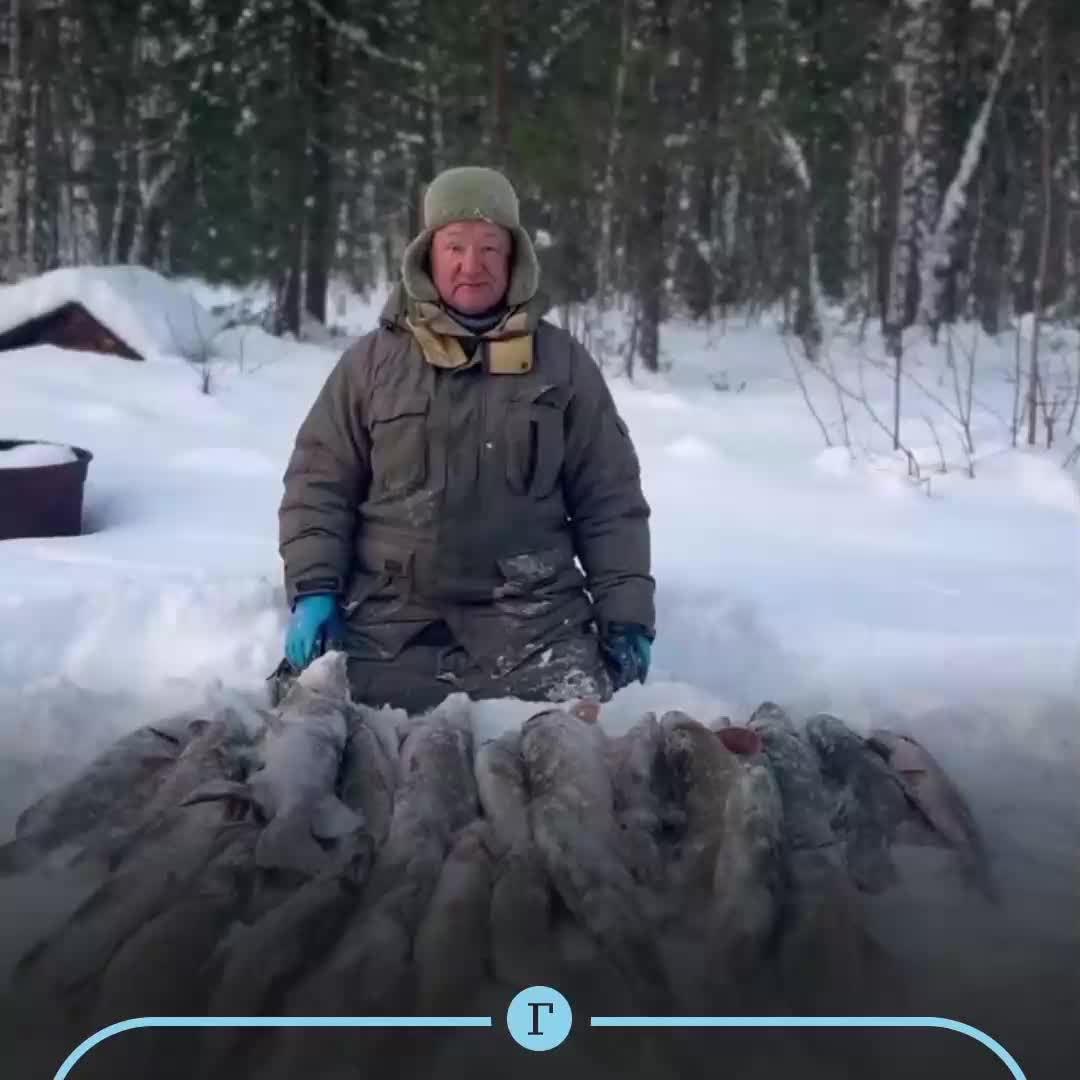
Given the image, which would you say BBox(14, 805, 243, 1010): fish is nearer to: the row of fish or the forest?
the row of fish

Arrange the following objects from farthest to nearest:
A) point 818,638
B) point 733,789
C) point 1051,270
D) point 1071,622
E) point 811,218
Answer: point 1051,270 → point 811,218 → point 818,638 → point 1071,622 → point 733,789

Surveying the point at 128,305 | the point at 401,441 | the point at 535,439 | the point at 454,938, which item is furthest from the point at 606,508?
the point at 128,305

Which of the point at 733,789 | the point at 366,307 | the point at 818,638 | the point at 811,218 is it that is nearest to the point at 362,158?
the point at 366,307

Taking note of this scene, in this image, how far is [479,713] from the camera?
59.2 inches

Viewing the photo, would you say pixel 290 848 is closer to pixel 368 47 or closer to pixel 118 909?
pixel 118 909

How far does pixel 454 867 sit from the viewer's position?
1038mm

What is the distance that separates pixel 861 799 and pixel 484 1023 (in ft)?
1.65

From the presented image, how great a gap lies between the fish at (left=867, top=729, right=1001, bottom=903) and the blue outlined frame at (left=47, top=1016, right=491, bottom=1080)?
49cm

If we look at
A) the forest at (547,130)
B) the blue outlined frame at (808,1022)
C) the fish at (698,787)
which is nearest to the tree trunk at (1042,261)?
the forest at (547,130)

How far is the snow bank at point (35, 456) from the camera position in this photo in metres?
1.80

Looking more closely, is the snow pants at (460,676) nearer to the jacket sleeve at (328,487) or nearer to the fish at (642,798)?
the jacket sleeve at (328,487)

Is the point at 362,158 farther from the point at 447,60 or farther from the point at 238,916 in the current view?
the point at 238,916

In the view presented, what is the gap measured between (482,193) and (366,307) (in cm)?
42

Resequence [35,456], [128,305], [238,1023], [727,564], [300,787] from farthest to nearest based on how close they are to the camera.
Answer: [128,305] < [727,564] < [35,456] < [300,787] < [238,1023]
